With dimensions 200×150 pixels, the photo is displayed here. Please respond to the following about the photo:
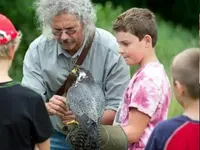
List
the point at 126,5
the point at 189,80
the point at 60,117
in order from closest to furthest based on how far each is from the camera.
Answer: the point at 189,80
the point at 60,117
the point at 126,5

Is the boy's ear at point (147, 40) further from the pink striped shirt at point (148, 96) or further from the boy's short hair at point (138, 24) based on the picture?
the pink striped shirt at point (148, 96)

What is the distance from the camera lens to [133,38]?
4.22 m

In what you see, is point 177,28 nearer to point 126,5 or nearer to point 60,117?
point 126,5

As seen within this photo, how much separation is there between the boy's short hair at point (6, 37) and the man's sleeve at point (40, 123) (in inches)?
11.1

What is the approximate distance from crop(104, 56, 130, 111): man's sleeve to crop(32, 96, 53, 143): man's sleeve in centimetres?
95

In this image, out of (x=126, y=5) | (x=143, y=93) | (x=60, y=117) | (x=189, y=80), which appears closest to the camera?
(x=189, y=80)

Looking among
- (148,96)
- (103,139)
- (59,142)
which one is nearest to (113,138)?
(103,139)

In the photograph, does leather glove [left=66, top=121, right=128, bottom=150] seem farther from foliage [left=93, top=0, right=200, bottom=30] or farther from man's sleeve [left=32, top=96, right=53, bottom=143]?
foliage [left=93, top=0, right=200, bottom=30]

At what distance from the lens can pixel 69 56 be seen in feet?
15.7

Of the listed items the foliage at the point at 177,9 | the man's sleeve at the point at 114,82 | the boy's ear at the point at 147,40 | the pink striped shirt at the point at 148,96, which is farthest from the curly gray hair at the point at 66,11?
the foliage at the point at 177,9

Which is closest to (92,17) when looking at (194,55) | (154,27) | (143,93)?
(154,27)

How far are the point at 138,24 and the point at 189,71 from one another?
84 cm

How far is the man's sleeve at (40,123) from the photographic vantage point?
149 inches

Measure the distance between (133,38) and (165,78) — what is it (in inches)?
10.7
